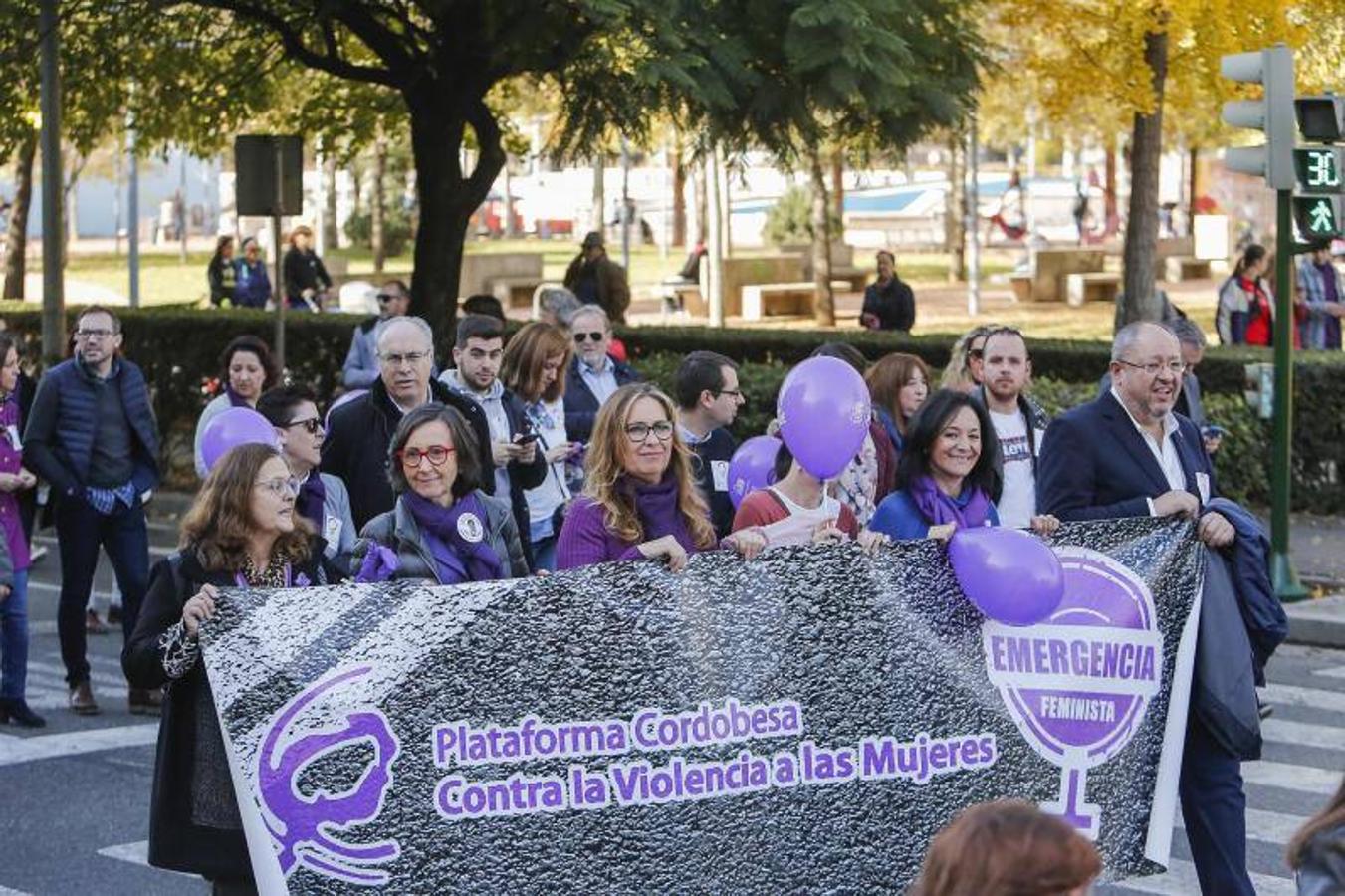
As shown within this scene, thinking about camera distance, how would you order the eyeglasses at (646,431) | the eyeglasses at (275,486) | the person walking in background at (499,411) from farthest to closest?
the person walking in background at (499,411) < the eyeglasses at (646,431) < the eyeglasses at (275,486)

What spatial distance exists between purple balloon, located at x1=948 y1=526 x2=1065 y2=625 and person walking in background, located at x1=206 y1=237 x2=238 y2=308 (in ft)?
93.2

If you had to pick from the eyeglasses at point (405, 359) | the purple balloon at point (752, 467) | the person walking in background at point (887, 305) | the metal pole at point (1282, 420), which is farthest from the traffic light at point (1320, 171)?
the person walking in background at point (887, 305)

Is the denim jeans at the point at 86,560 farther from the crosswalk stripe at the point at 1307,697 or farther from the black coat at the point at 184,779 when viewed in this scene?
the crosswalk stripe at the point at 1307,697

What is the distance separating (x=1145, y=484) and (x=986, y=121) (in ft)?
133

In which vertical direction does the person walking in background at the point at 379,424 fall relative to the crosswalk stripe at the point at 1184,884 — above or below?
above

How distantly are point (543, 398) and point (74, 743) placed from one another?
252cm

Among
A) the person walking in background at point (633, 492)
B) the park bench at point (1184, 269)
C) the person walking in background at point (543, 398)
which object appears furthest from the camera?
the park bench at point (1184, 269)

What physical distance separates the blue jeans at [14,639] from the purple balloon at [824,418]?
465cm

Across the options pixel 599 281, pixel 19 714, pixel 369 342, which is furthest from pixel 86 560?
pixel 599 281

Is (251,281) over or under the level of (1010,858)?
over

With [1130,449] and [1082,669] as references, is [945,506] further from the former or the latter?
[1082,669]

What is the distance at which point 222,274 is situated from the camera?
113 feet

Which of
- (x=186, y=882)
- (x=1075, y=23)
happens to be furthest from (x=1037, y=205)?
(x=186, y=882)

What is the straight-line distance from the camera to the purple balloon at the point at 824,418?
737cm
